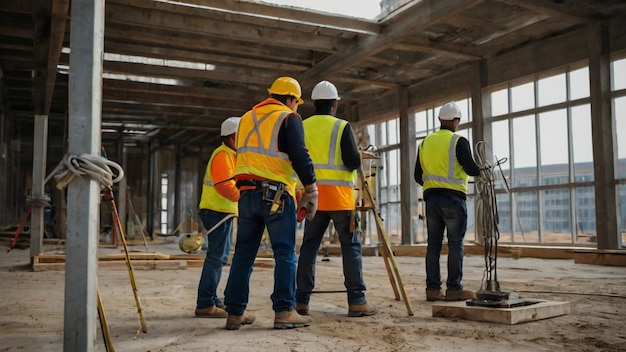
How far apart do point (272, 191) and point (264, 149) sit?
0.36 metres

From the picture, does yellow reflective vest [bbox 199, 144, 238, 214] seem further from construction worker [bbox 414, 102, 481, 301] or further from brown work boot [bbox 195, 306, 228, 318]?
construction worker [bbox 414, 102, 481, 301]

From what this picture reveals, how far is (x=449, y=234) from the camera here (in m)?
6.43

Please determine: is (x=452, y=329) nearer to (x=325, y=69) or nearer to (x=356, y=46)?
(x=356, y=46)

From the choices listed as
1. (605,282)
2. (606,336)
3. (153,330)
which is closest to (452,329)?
(606,336)

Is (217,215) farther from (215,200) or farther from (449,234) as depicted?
(449,234)

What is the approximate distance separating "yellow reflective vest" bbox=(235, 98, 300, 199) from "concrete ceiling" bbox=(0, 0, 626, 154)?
4631mm

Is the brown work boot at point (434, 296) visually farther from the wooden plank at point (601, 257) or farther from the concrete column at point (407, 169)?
the concrete column at point (407, 169)

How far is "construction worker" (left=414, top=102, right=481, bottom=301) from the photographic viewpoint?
6.32 m

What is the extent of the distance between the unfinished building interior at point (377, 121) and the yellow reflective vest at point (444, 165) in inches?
27.2

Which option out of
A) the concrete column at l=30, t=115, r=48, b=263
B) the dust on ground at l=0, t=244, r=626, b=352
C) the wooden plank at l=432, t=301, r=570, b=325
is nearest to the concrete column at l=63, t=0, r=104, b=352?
the dust on ground at l=0, t=244, r=626, b=352

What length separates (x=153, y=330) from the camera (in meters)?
4.79

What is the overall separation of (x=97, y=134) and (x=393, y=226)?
17300mm

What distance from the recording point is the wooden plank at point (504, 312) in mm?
4883

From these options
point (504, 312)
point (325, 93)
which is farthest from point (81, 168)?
point (504, 312)
